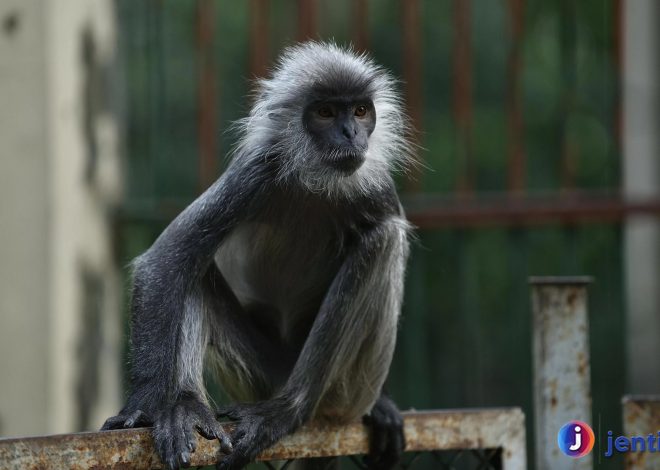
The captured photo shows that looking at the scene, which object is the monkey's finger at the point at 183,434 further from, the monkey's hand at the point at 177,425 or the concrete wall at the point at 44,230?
the concrete wall at the point at 44,230

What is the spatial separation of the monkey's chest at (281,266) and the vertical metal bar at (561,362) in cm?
120

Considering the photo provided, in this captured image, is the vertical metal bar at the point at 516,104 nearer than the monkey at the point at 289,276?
No

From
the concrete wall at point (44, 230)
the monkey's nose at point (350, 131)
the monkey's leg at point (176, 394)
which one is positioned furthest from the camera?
the concrete wall at point (44, 230)

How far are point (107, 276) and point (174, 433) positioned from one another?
4.47 m

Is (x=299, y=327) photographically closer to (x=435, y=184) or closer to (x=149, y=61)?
(x=435, y=184)

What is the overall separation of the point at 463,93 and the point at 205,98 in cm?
180

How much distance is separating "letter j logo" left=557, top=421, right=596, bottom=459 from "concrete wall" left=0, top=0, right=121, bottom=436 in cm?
432

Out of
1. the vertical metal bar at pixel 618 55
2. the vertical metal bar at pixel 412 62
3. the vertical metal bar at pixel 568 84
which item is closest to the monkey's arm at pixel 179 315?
the vertical metal bar at pixel 412 62

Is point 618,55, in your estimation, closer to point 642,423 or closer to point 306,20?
point 306,20

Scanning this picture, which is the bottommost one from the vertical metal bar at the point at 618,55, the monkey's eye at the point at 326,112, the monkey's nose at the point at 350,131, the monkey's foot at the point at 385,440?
the monkey's foot at the point at 385,440

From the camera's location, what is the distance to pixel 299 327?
17.6 ft

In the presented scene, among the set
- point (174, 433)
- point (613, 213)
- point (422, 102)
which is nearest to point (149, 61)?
point (422, 102)

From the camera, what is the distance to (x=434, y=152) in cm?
829

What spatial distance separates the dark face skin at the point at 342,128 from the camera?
5039mm
